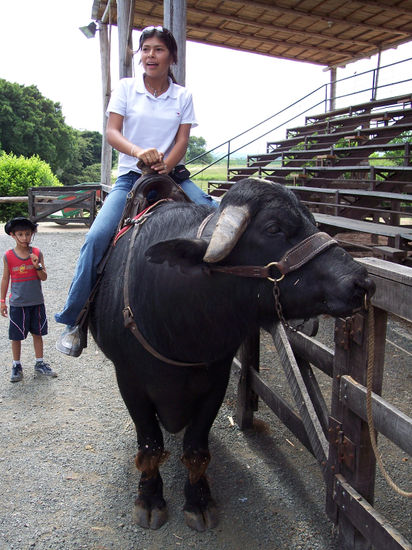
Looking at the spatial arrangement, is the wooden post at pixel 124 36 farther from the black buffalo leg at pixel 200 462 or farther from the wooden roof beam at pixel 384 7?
the black buffalo leg at pixel 200 462

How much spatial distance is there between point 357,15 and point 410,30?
1.82m

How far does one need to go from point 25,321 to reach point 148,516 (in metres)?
2.40

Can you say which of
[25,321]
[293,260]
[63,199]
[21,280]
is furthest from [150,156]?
[63,199]

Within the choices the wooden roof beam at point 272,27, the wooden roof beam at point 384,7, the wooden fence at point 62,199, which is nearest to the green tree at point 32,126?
the wooden fence at point 62,199

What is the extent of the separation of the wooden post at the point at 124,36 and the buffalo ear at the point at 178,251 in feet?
20.0

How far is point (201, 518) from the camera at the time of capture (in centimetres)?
255

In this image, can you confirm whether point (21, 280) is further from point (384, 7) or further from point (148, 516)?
point (384, 7)

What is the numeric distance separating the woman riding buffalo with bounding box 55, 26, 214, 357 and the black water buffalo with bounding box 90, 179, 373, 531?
9.9 inches

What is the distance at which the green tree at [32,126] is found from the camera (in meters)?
38.9

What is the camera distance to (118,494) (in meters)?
2.81

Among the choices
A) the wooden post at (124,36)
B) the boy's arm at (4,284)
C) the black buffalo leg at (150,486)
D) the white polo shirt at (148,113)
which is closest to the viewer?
the black buffalo leg at (150,486)

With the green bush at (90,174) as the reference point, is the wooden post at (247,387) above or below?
below

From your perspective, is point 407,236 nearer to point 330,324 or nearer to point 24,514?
point 330,324

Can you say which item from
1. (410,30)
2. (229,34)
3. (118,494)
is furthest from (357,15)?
(118,494)
